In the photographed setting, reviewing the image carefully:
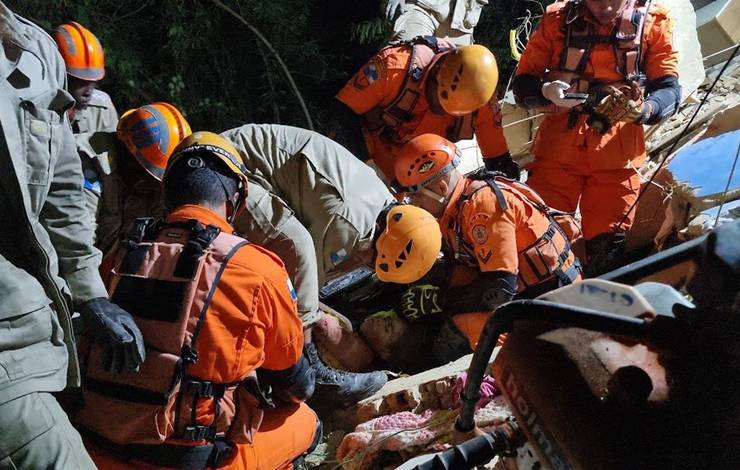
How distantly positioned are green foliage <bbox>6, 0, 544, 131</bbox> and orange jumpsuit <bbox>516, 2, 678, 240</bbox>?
293cm

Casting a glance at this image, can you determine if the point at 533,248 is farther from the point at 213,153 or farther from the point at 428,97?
the point at 213,153

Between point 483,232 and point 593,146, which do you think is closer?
point 483,232

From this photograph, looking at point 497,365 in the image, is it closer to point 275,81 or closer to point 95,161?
point 95,161

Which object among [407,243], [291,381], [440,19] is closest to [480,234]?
[407,243]

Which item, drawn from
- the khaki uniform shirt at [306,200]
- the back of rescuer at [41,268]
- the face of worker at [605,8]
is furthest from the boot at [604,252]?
the back of rescuer at [41,268]

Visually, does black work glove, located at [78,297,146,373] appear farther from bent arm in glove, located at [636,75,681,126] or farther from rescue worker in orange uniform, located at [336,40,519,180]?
bent arm in glove, located at [636,75,681,126]

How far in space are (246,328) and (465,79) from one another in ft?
9.64

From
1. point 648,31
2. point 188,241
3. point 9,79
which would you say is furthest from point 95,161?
point 648,31

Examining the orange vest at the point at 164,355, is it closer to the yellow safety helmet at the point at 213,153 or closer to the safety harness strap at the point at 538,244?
the yellow safety helmet at the point at 213,153

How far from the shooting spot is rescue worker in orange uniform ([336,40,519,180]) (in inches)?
194

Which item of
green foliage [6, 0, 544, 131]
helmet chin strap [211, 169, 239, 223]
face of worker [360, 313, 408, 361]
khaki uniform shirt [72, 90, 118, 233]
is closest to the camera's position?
helmet chin strap [211, 169, 239, 223]

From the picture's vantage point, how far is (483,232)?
3771mm

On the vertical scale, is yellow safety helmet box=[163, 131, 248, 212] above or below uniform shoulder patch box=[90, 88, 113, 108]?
above

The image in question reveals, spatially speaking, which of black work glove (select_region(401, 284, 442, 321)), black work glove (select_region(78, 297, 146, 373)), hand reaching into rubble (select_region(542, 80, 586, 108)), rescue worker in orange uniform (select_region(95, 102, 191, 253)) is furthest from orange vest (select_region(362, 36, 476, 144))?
black work glove (select_region(78, 297, 146, 373))
